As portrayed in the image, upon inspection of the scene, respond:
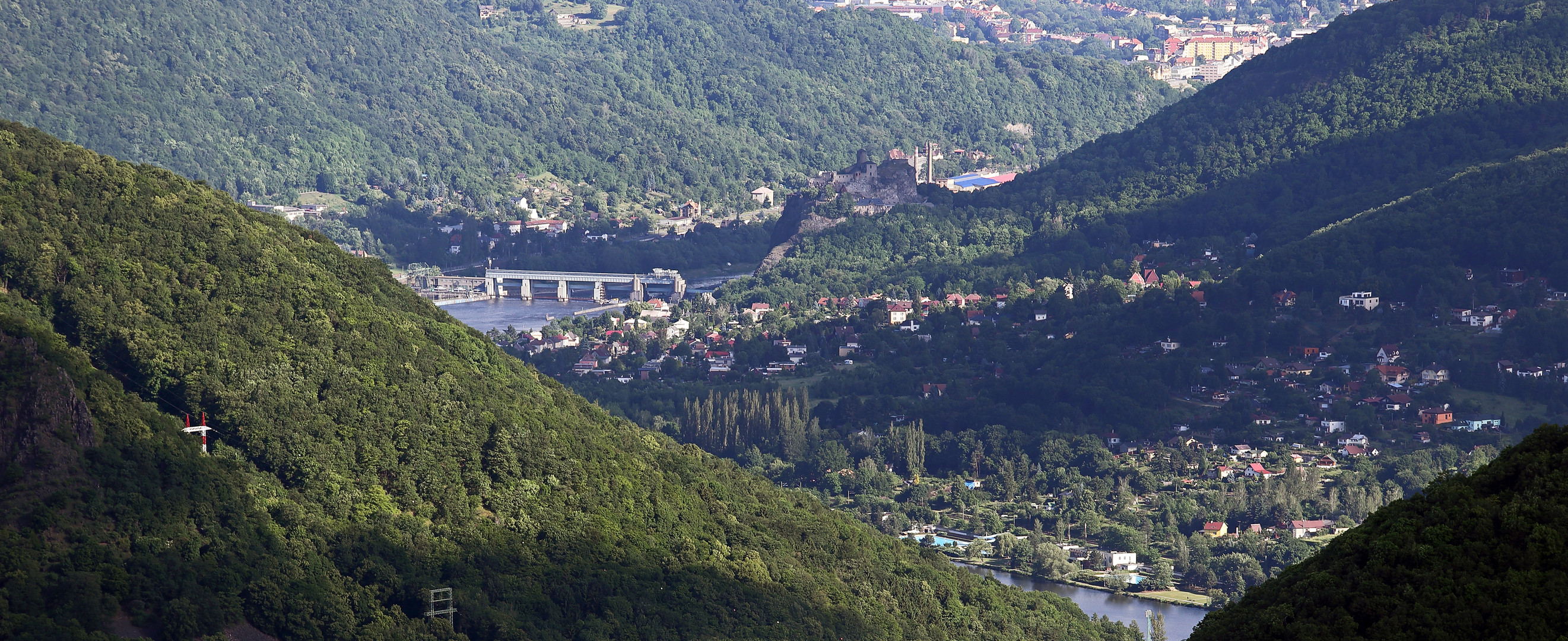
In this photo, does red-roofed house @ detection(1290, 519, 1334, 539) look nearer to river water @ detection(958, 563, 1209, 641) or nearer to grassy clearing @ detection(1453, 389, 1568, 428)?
river water @ detection(958, 563, 1209, 641)

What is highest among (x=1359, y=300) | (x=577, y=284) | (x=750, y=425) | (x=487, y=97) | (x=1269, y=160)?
(x=487, y=97)

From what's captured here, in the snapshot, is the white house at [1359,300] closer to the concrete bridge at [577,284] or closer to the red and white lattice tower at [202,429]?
the concrete bridge at [577,284]

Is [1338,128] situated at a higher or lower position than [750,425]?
higher

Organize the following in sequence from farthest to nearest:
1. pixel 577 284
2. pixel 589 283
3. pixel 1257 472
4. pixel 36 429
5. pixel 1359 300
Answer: pixel 577 284, pixel 589 283, pixel 1359 300, pixel 1257 472, pixel 36 429

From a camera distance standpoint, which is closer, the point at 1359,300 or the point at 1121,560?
the point at 1121,560

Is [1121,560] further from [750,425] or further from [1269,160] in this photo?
[1269,160]

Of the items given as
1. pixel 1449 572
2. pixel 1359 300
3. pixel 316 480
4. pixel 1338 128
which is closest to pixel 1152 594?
pixel 316 480

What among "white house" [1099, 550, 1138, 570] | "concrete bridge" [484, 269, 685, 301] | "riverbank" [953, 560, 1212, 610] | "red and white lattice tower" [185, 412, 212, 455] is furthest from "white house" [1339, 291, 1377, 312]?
"red and white lattice tower" [185, 412, 212, 455]
